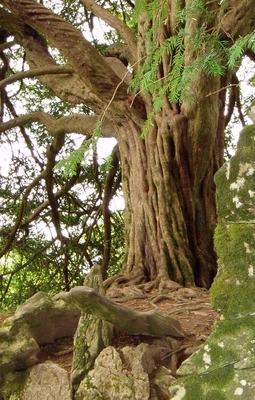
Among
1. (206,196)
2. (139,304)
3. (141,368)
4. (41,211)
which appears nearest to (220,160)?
(206,196)

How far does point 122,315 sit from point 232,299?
56cm

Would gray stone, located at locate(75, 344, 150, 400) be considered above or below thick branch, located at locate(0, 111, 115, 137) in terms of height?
below

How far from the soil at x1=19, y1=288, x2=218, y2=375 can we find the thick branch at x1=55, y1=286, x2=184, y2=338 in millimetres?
45

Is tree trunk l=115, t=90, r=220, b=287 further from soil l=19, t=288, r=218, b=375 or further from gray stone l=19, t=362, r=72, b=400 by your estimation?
gray stone l=19, t=362, r=72, b=400

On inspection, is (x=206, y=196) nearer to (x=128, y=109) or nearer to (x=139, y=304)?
(x=128, y=109)

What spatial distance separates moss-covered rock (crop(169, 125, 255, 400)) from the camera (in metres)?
1.78

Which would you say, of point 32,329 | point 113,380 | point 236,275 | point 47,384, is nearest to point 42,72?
point 32,329

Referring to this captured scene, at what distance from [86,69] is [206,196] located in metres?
1.40

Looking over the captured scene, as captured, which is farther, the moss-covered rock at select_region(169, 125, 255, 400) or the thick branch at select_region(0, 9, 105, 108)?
the thick branch at select_region(0, 9, 105, 108)

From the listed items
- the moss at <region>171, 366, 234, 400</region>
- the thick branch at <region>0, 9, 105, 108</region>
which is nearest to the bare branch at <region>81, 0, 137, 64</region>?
the thick branch at <region>0, 9, 105, 108</region>

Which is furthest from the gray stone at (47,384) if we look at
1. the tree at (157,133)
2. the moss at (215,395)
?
the tree at (157,133)

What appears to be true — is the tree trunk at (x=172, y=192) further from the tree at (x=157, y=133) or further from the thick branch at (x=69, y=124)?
the thick branch at (x=69, y=124)

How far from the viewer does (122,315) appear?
2314 millimetres

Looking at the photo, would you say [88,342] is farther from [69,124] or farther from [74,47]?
[69,124]
